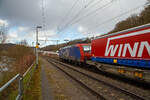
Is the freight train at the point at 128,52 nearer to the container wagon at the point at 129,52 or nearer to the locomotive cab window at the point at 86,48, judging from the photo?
the container wagon at the point at 129,52

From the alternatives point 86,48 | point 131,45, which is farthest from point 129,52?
point 86,48

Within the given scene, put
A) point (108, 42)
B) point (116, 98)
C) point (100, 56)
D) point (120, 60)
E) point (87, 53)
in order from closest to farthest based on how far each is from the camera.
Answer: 1. point (116, 98)
2. point (120, 60)
3. point (108, 42)
4. point (100, 56)
5. point (87, 53)

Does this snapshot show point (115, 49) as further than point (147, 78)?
Yes

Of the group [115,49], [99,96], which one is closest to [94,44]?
[115,49]

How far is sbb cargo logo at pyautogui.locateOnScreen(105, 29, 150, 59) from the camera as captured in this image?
625 centimetres

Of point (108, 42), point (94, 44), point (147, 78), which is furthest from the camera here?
point (94, 44)

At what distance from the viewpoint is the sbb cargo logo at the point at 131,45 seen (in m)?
6.25

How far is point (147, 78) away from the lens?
5.99 meters

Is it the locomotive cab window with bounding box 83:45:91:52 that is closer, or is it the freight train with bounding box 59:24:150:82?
the freight train with bounding box 59:24:150:82

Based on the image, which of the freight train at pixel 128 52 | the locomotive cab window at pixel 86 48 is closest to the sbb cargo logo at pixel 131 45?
the freight train at pixel 128 52

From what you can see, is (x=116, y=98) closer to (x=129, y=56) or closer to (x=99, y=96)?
(x=99, y=96)

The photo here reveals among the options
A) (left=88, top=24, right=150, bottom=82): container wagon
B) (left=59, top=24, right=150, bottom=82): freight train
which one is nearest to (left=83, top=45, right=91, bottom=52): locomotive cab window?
(left=59, top=24, right=150, bottom=82): freight train

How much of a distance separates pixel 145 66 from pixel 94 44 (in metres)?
5.67

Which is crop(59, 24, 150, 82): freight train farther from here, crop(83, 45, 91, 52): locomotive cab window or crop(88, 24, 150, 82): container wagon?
crop(83, 45, 91, 52): locomotive cab window
